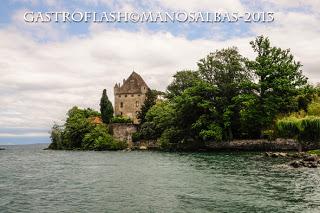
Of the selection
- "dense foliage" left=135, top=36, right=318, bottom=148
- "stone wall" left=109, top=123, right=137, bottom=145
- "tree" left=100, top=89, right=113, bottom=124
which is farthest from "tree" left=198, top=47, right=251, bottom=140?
"tree" left=100, top=89, right=113, bottom=124

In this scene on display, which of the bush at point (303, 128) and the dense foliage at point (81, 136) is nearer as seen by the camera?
the bush at point (303, 128)

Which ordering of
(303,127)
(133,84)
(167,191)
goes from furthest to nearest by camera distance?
(133,84)
(303,127)
(167,191)

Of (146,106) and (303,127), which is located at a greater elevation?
(146,106)

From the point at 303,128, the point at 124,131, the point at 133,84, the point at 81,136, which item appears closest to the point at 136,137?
the point at 124,131

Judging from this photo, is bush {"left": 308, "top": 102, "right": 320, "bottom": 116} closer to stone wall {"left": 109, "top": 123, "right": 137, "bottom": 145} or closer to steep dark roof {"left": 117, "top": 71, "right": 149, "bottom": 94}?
stone wall {"left": 109, "top": 123, "right": 137, "bottom": 145}

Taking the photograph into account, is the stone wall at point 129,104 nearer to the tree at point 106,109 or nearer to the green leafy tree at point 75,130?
the tree at point 106,109

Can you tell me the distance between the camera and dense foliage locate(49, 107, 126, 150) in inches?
3477

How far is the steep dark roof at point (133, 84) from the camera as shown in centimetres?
11406

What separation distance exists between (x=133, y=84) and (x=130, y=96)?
11.4ft

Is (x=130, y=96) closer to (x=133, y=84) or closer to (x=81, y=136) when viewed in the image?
(x=133, y=84)

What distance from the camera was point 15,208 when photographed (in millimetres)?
21688

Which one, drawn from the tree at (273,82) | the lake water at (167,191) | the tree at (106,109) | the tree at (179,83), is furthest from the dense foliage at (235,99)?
the lake water at (167,191)

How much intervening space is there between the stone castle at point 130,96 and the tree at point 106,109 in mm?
11334

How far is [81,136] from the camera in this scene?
94.1 m
